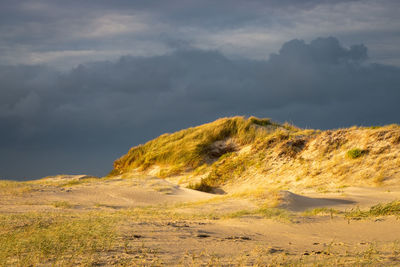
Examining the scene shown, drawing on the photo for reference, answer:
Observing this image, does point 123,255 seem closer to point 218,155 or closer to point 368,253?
point 368,253

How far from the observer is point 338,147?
51.9 feet

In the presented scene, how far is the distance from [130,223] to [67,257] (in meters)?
2.40

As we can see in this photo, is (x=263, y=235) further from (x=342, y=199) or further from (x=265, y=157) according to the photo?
(x=265, y=157)

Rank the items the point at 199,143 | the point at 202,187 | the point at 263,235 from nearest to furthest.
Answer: the point at 263,235 → the point at 202,187 → the point at 199,143

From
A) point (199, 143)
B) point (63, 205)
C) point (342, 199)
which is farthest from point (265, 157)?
point (63, 205)

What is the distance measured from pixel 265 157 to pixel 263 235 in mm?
10978

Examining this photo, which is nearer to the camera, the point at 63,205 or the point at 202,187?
the point at 63,205

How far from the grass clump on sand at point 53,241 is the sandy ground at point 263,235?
0.34m

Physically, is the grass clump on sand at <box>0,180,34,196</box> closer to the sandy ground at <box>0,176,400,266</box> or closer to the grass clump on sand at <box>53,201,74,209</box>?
the sandy ground at <box>0,176,400,266</box>

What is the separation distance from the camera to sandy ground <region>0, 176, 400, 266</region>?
5070mm

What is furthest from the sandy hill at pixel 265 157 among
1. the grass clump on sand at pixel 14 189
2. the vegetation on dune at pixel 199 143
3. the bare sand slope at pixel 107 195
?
the grass clump on sand at pixel 14 189

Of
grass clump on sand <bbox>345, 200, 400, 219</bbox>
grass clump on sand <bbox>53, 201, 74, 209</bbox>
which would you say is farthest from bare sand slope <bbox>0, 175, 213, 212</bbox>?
grass clump on sand <bbox>345, 200, 400, 219</bbox>

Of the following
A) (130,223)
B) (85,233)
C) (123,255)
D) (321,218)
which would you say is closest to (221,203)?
(321,218)

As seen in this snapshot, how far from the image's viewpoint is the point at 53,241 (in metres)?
5.42
